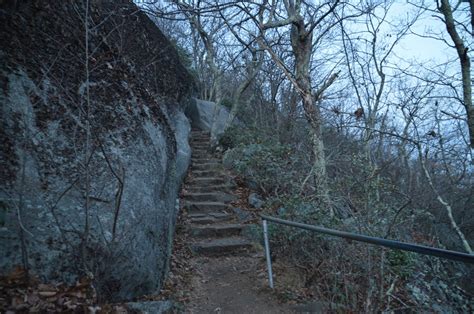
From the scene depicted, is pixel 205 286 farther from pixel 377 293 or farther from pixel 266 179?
pixel 266 179

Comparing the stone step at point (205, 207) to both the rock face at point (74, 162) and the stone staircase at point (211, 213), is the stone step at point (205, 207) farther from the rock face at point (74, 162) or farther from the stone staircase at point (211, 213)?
the rock face at point (74, 162)

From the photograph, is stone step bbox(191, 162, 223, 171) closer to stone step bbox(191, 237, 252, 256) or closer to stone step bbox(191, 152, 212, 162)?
stone step bbox(191, 152, 212, 162)

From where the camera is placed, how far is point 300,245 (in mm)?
4004

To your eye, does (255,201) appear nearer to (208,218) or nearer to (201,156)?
(208,218)

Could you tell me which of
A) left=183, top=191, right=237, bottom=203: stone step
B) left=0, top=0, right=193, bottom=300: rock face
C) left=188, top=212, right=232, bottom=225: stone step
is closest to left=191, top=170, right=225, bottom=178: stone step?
left=183, top=191, right=237, bottom=203: stone step

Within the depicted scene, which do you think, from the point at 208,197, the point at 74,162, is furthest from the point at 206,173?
the point at 74,162

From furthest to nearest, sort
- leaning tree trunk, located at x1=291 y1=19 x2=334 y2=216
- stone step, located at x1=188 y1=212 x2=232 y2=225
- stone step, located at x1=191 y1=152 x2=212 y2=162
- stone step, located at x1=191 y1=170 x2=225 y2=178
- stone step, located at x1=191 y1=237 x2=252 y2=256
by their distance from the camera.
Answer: stone step, located at x1=191 y1=152 x2=212 y2=162, stone step, located at x1=191 y1=170 x2=225 y2=178, stone step, located at x1=188 y1=212 x2=232 y2=225, leaning tree trunk, located at x1=291 y1=19 x2=334 y2=216, stone step, located at x1=191 y1=237 x2=252 y2=256

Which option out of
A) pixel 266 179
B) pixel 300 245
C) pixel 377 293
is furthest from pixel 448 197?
pixel 377 293

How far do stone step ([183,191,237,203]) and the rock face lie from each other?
2.23m

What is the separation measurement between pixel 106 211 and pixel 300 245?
2.58m

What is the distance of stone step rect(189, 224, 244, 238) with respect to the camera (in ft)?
17.4

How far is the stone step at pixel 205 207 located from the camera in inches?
239

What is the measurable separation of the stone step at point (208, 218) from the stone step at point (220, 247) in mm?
653

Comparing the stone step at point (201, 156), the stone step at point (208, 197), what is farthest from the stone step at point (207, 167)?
the stone step at point (208, 197)
